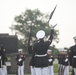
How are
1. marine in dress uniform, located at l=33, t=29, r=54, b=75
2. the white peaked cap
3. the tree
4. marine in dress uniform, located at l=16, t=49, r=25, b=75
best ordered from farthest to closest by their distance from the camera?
the tree → marine in dress uniform, located at l=16, t=49, r=25, b=75 → marine in dress uniform, located at l=33, t=29, r=54, b=75 → the white peaked cap

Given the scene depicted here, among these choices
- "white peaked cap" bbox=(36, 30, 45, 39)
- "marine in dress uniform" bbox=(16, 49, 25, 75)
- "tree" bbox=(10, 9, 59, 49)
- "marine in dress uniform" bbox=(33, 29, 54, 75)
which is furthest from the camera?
"tree" bbox=(10, 9, 59, 49)

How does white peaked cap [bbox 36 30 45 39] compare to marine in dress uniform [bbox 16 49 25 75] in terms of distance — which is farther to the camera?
marine in dress uniform [bbox 16 49 25 75]

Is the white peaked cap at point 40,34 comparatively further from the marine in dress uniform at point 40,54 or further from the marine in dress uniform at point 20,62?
the marine in dress uniform at point 20,62

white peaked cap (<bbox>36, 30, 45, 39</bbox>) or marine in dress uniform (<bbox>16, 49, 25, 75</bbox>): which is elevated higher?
Result: white peaked cap (<bbox>36, 30, 45, 39</bbox>)

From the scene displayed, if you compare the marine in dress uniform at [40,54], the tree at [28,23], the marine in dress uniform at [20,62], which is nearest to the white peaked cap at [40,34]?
the marine in dress uniform at [40,54]

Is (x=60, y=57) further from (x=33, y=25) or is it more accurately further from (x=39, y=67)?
(x=33, y=25)

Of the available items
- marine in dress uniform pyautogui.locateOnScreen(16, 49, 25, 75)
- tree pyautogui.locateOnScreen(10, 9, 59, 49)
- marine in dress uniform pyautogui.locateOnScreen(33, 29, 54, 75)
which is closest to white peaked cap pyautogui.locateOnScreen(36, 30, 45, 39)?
marine in dress uniform pyautogui.locateOnScreen(33, 29, 54, 75)

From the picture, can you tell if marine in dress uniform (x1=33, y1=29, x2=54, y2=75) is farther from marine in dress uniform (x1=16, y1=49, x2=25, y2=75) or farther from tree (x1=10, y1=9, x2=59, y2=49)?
tree (x1=10, y1=9, x2=59, y2=49)

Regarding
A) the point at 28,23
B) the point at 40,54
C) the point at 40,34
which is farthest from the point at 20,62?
the point at 28,23

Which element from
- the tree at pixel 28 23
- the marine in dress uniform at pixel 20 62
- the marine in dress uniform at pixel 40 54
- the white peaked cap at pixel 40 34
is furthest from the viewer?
the tree at pixel 28 23

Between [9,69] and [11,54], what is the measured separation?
1464 millimetres

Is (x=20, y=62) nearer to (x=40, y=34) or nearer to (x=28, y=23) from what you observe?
(x=40, y=34)

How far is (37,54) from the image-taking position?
1091cm

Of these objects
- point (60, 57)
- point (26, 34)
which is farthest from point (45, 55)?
point (26, 34)
